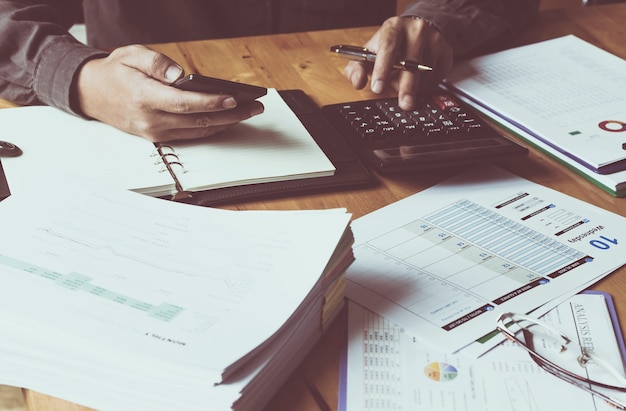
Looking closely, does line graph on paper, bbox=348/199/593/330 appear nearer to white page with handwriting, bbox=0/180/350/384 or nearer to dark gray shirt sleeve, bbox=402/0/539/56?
white page with handwriting, bbox=0/180/350/384

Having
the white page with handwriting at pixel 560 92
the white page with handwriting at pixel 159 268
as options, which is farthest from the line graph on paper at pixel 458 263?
the white page with handwriting at pixel 560 92

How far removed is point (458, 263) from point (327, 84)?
0.49m

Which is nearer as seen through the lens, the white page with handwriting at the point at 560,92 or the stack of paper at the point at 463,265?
the stack of paper at the point at 463,265

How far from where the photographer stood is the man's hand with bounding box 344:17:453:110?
1.07 meters

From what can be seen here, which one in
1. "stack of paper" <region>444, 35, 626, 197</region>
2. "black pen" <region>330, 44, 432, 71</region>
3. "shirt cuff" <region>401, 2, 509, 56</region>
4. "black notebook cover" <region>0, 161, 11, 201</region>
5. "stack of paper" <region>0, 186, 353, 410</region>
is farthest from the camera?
"shirt cuff" <region>401, 2, 509, 56</region>

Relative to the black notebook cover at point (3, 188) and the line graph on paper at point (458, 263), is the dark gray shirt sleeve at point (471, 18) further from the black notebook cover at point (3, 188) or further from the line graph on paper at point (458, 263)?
the black notebook cover at point (3, 188)

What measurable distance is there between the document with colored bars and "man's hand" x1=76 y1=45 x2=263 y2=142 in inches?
9.0

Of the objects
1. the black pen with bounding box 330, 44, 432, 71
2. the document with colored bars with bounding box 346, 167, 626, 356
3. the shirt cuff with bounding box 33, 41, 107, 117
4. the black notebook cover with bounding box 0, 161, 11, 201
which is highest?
the shirt cuff with bounding box 33, 41, 107, 117

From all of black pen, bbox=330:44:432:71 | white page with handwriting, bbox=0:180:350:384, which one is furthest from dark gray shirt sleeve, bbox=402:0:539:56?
white page with handwriting, bbox=0:180:350:384

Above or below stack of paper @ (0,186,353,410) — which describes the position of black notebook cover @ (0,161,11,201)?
below

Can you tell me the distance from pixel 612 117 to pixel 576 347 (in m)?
0.50

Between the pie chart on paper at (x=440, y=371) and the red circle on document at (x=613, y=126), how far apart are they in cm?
53

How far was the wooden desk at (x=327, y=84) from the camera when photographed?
591 millimetres

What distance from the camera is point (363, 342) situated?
24.6 inches
